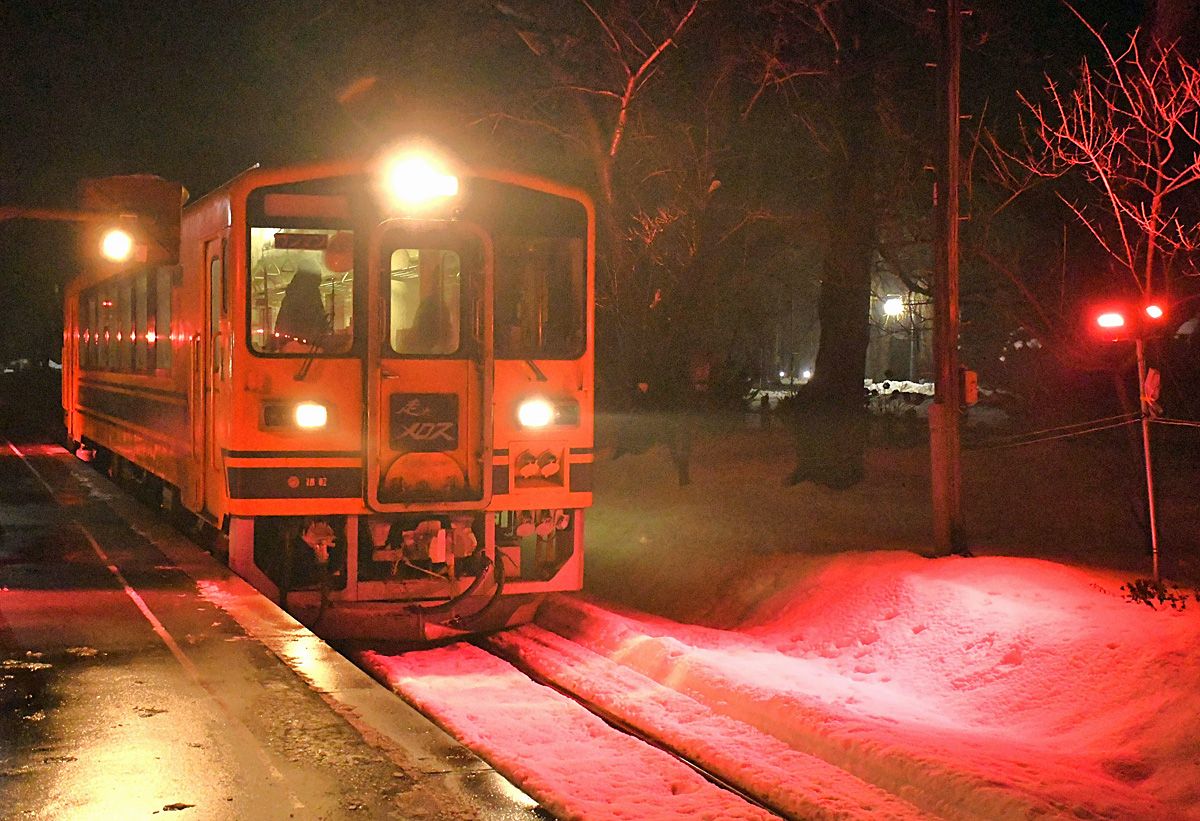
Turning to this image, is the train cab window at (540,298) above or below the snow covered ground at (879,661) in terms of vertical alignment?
above

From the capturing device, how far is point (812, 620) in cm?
1037

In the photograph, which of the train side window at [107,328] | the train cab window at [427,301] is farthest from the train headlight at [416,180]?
the train side window at [107,328]

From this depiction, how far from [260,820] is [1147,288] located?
289 inches

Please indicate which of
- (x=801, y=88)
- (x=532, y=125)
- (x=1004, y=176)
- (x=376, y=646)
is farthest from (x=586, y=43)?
(x=376, y=646)

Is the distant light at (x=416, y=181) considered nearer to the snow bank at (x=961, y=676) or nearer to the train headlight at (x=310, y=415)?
the train headlight at (x=310, y=415)

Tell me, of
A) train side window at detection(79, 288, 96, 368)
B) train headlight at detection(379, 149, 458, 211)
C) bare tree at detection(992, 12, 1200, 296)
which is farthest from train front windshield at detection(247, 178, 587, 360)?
train side window at detection(79, 288, 96, 368)

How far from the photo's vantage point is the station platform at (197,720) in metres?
5.50

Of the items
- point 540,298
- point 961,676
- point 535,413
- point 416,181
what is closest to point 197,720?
point 535,413

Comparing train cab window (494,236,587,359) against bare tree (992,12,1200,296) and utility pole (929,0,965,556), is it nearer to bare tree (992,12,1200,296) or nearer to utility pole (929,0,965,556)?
utility pole (929,0,965,556)

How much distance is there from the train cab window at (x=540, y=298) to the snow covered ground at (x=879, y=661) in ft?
6.96

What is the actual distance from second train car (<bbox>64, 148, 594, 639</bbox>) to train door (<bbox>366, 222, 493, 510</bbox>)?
0.5 inches

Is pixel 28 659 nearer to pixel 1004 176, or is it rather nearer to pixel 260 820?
pixel 260 820

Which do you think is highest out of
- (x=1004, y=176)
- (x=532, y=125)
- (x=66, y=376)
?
(x=532, y=125)

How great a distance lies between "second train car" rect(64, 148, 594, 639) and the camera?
30.6ft
